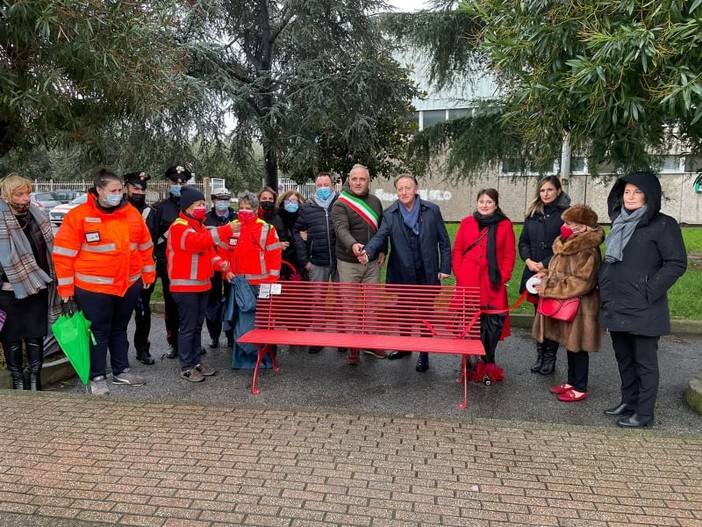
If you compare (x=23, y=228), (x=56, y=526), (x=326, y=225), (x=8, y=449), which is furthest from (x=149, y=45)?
(x=56, y=526)

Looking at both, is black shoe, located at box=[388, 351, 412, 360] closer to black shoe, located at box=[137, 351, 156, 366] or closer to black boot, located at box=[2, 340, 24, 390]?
black shoe, located at box=[137, 351, 156, 366]

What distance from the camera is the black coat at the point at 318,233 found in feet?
19.9

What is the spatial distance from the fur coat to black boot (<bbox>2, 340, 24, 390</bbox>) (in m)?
4.47

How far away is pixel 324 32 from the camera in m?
10.1

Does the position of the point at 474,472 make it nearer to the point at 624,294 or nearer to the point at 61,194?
the point at 624,294

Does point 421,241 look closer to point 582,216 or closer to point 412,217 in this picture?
point 412,217

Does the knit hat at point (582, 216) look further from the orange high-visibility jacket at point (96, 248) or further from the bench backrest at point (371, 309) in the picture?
A: the orange high-visibility jacket at point (96, 248)

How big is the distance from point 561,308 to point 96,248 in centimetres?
389

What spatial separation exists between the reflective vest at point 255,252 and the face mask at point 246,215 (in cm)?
5

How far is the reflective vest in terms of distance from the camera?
Result: 5445mm

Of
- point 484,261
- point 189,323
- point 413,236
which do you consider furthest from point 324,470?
point 413,236

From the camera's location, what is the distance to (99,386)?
A: 4754 mm

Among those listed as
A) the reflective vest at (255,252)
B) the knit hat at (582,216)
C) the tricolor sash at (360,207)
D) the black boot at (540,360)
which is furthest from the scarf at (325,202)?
the black boot at (540,360)

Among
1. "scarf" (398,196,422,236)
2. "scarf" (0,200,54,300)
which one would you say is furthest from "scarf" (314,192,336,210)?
"scarf" (0,200,54,300)
